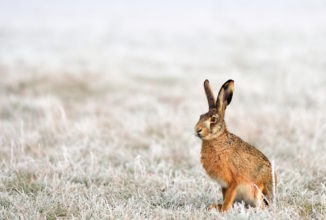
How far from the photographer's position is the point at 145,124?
22.3ft

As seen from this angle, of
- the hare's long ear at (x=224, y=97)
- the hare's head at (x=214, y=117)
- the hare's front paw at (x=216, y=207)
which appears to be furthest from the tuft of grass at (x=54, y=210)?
the hare's long ear at (x=224, y=97)

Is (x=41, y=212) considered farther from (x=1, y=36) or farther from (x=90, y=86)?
(x=1, y=36)

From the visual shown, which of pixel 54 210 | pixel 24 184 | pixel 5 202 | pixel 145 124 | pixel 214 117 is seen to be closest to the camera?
pixel 214 117

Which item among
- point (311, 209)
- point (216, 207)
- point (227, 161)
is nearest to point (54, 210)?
point (216, 207)

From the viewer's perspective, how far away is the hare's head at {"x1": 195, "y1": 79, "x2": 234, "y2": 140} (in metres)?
3.50

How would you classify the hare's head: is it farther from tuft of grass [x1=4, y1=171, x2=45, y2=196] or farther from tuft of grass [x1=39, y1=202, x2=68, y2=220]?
tuft of grass [x1=4, y1=171, x2=45, y2=196]

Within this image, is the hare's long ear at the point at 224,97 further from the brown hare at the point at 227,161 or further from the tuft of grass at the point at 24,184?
the tuft of grass at the point at 24,184

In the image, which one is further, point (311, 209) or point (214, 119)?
point (311, 209)

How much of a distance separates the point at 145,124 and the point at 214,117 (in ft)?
10.8

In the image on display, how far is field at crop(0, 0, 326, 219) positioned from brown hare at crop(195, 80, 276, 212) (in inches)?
5.7

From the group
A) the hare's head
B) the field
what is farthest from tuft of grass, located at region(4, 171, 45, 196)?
the hare's head

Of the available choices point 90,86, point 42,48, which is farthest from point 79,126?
point 42,48

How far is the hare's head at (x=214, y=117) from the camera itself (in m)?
3.50

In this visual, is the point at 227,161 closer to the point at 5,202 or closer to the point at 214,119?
the point at 214,119
